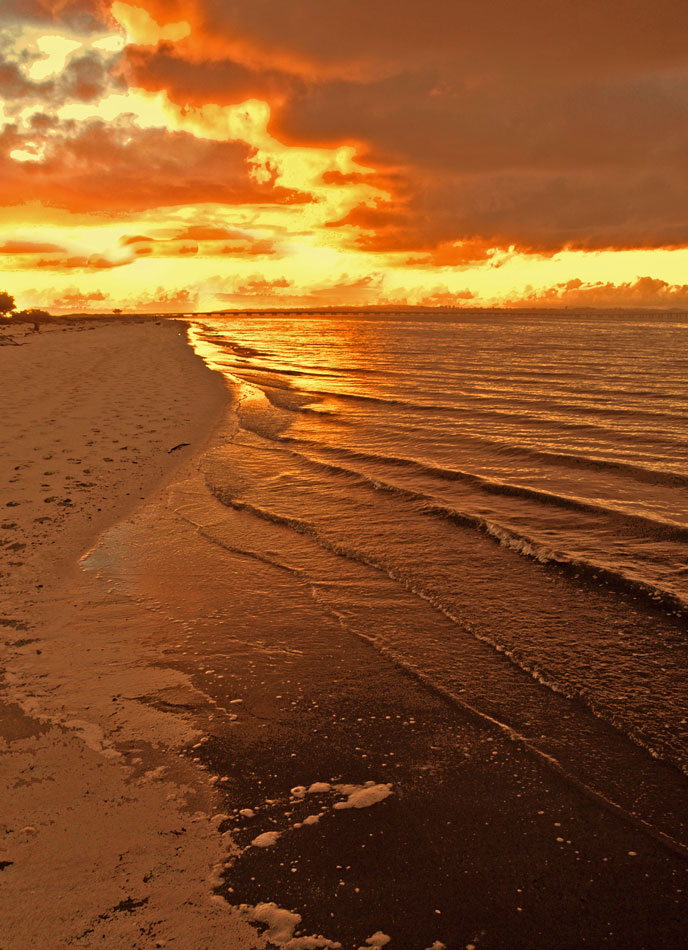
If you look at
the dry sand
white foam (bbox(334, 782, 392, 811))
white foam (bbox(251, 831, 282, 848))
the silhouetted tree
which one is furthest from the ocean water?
the silhouetted tree

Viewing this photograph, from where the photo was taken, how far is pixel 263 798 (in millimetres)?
4324

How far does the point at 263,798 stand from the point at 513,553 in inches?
229

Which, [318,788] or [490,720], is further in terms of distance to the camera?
[490,720]

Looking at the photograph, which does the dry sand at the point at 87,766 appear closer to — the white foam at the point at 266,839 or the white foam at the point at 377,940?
the white foam at the point at 266,839

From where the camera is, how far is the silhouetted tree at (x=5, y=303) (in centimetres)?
8744

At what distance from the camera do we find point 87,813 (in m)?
4.11

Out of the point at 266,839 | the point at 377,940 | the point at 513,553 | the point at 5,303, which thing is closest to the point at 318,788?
the point at 266,839

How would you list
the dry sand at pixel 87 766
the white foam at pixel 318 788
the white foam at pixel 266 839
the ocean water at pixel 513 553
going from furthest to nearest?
the ocean water at pixel 513 553 < the white foam at pixel 318 788 < the white foam at pixel 266 839 < the dry sand at pixel 87 766

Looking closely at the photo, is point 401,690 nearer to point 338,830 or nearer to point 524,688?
point 524,688

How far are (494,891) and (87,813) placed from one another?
8.60 ft

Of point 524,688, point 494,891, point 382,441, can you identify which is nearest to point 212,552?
point 524,688

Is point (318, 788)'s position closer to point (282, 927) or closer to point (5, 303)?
point (282, 927)

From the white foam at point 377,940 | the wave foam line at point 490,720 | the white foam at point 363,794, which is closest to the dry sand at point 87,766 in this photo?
the white foam at point 377,940

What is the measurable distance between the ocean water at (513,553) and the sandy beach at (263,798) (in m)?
0.34
